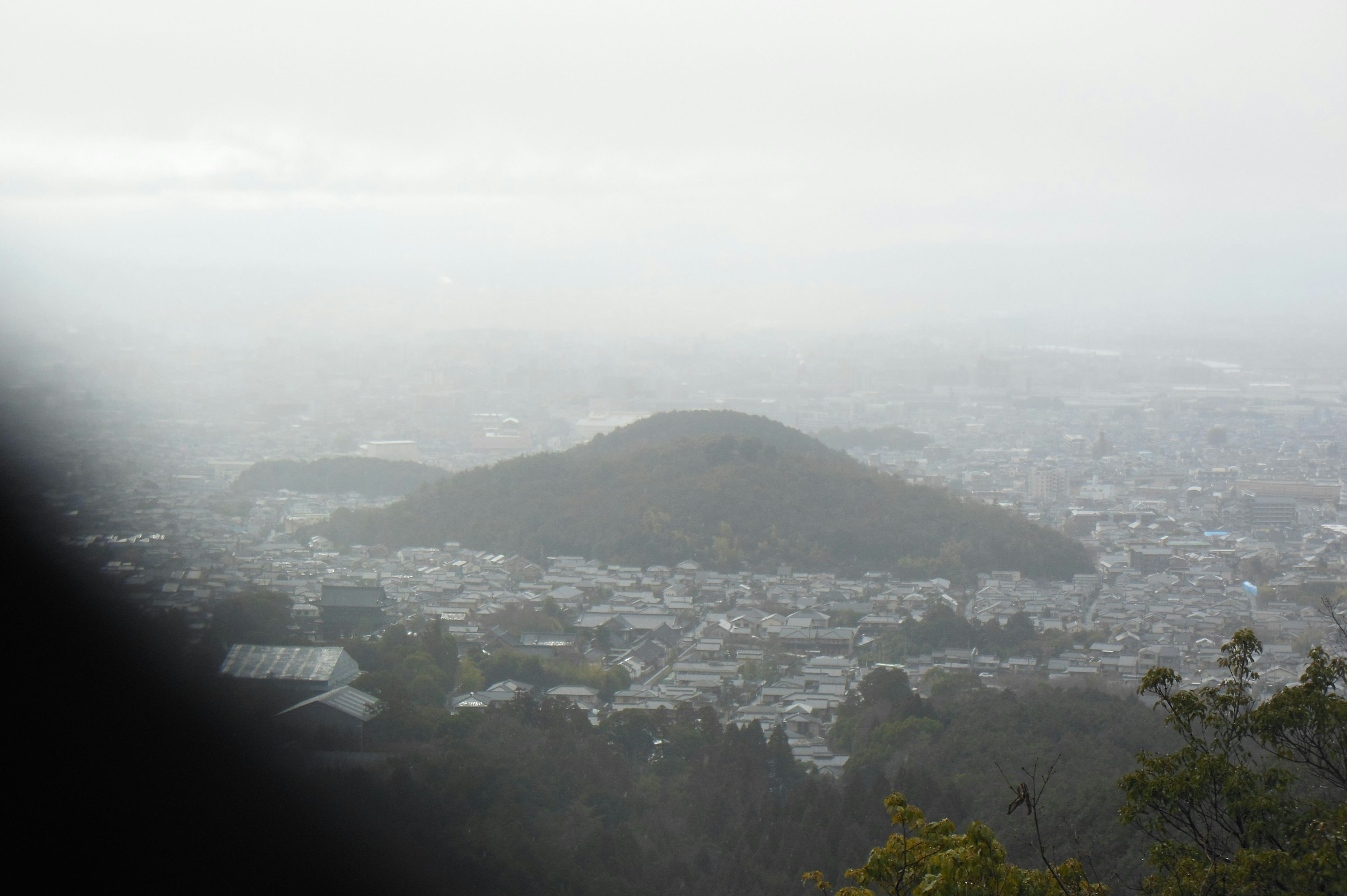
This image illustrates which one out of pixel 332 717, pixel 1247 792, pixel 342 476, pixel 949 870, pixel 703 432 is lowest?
pixel 342 476

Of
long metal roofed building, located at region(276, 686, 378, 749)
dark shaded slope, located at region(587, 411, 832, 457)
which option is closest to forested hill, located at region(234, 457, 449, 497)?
dark shaded slope, located at region(587, 411, 832, 457)

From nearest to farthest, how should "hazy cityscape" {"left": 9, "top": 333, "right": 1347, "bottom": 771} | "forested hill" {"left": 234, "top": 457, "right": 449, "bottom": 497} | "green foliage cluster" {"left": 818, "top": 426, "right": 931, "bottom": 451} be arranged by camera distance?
1. "hazy cityscape" {"left": 9, "top": 333, "right": 1347, "bottom": 771}
2. "forested hill" {"left": 234, "top": 457, "right": 449, "bottom": 497}
3. "green foliage cluster" {"left": 818, "top": 426, "right": 931, "bottom": 451}

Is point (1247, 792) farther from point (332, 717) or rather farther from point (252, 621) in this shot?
point (252, 621)

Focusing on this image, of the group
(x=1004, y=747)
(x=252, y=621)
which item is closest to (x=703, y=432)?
(x=252, y=621)

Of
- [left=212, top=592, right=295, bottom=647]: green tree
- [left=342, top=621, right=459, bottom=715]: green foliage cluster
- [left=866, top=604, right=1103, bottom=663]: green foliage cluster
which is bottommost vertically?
[left=866, top=604, right=1103, bottom=663]: green foliage cluster

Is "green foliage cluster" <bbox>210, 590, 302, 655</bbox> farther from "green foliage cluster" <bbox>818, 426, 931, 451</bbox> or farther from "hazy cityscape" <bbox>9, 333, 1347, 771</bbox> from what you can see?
"green foliage cluster" <bbox>818, 426, 931, 451</bbox>
